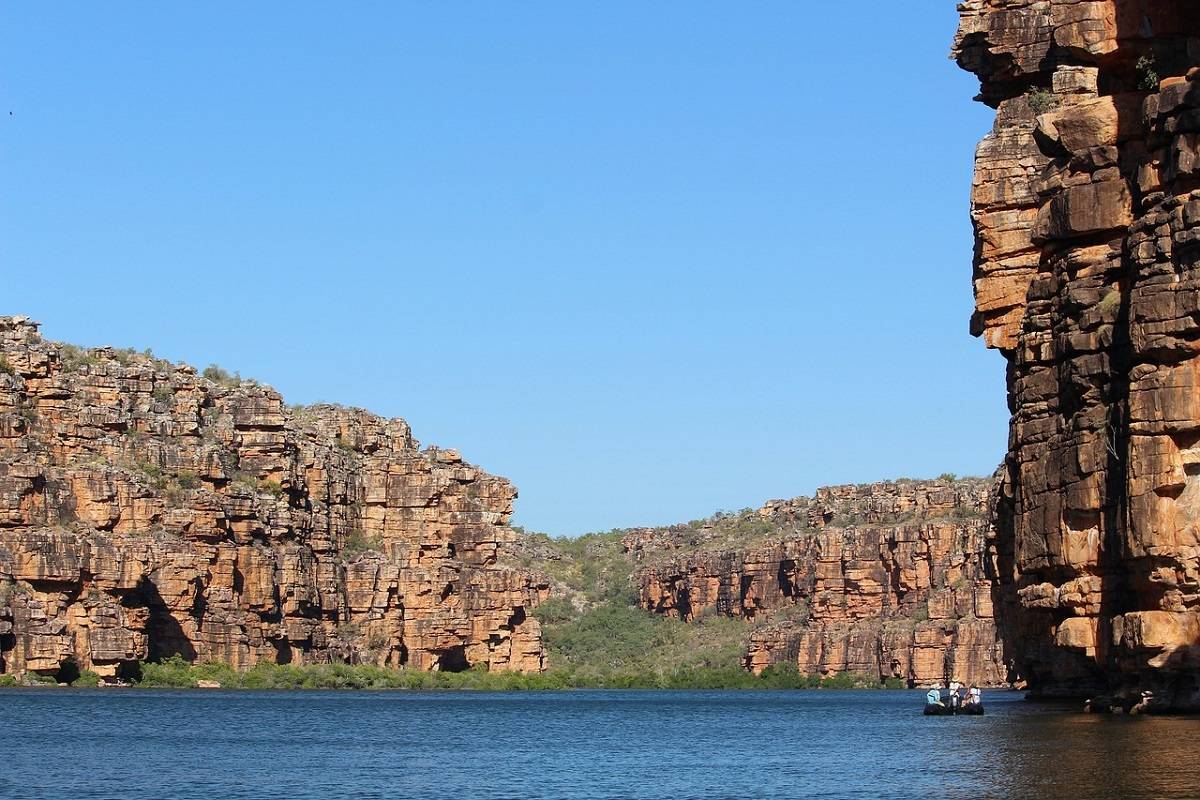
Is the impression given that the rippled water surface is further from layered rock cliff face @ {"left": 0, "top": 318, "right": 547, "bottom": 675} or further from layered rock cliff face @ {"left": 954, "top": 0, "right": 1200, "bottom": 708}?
layered rock cliff face @ {"left": 0, "top": 318, "right": 547, "bottom": 675}

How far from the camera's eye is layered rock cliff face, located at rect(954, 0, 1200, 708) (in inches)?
2152

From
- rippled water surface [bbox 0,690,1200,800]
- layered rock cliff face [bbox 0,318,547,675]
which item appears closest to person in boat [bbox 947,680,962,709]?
rippled water surface [bbox 0,690,1200,800]

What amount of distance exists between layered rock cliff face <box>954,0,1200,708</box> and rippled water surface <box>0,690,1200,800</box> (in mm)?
2720

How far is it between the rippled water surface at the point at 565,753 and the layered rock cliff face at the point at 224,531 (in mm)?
13657

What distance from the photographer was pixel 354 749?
2621 inches

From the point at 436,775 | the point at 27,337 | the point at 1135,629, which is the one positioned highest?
the point at 27,337

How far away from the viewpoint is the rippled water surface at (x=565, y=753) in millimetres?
48688

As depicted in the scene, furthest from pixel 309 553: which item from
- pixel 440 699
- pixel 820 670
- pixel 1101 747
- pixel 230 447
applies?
pixel 1101 747

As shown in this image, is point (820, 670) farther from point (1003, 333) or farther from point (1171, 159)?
point (1171, 159)

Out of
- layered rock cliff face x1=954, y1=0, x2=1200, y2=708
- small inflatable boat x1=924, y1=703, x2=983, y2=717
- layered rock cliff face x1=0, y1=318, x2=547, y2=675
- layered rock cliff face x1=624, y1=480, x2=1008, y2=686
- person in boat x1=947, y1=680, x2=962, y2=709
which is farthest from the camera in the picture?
layered rock cliff face x1=624, y1=480, x2=1008, y2=686

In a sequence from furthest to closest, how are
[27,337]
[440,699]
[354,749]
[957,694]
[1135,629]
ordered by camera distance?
[27,337]
[440,699]
[957,694]
[354,749]
[1135,629]

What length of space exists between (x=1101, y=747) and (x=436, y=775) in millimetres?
17472

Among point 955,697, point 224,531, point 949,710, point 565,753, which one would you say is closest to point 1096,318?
point 565,753

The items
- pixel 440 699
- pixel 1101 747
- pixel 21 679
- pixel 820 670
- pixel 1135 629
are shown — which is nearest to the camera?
pixel 1101 747
